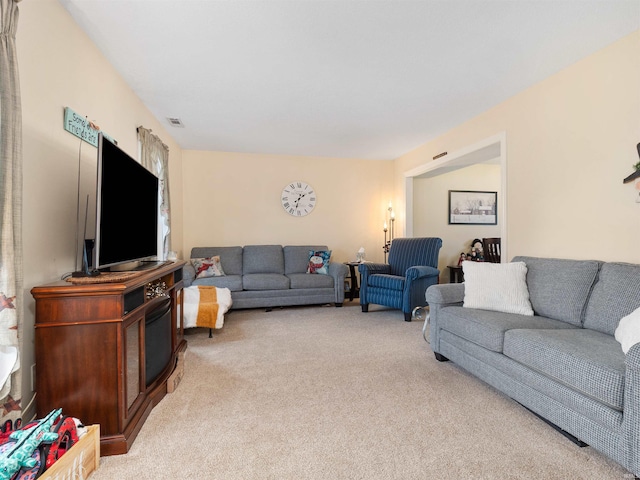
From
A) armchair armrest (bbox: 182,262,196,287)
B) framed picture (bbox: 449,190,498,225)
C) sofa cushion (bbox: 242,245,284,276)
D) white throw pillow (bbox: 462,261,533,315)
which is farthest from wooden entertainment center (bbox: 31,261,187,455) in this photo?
framed picture (bbox: 449,190,498,225)

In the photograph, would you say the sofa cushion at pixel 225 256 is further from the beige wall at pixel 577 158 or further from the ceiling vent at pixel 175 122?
the beige wall at pixel 577 158

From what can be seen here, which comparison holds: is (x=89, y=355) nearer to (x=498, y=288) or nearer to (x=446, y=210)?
(x=498, y=288)

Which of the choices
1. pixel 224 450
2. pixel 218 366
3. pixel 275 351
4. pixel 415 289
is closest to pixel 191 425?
pixel 224 450

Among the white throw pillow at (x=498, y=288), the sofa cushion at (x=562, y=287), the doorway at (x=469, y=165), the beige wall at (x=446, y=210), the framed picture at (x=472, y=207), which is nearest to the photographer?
the sofa cushion at (x=562, y=287)

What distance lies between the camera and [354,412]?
196 centimetres

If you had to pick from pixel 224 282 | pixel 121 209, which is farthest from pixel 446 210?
pixel 121 209

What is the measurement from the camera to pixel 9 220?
140 centimetres

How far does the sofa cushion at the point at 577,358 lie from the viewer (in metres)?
1.47

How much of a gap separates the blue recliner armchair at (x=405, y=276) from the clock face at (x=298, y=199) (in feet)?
5.29

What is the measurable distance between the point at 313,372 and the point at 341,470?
3.54ft

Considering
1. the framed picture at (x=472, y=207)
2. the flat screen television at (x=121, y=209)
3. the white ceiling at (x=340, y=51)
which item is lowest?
the flat screen television at (x=121, y=209)

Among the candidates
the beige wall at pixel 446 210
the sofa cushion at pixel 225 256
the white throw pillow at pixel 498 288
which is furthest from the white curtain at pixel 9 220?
the beige wall at pixel 446 210

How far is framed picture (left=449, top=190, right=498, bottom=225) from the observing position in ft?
19.4

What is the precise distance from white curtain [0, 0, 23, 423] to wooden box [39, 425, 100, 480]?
1.03ft
